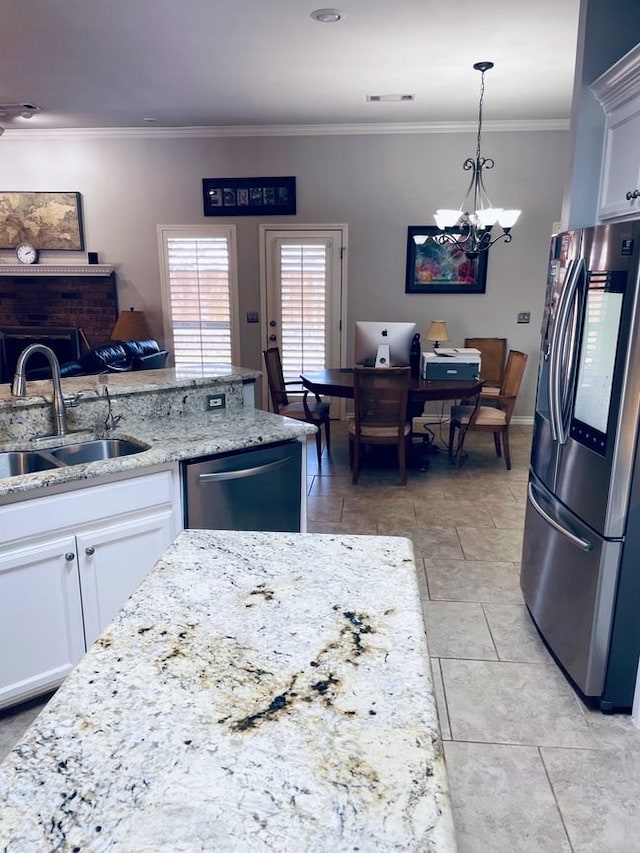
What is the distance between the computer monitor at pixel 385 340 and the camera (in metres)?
5.10

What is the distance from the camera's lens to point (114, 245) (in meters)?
6.55

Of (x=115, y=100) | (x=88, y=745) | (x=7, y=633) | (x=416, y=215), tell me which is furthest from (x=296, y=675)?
(x=416, y=215)

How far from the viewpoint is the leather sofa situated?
472 centimetres

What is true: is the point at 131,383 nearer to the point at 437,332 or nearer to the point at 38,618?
the point at 38,618

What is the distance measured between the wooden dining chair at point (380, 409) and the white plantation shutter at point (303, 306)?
1.98 metres

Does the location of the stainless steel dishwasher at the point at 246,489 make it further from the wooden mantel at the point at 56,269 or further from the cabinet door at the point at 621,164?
the wooden mantel at the point at 56,269

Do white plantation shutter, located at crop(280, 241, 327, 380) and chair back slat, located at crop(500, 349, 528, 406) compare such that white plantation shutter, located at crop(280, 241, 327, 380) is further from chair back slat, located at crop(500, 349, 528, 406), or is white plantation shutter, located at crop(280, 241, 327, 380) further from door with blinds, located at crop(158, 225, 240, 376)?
chair back slat, located at crop(500, 349, 528, 406)

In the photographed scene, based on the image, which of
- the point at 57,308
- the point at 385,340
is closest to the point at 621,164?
the point at 385,340

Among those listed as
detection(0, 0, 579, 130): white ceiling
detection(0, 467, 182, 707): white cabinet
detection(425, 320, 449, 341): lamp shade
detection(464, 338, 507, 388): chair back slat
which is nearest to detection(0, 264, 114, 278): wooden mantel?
detection(0, 0, 579, 130): white ceiling

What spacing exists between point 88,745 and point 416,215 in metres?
6.10

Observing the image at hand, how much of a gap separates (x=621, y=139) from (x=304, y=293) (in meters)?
4.17

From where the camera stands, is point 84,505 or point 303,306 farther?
point 303,306

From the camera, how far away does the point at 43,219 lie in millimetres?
6504

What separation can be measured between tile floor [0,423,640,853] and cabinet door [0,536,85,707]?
18 centimetres
